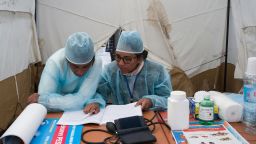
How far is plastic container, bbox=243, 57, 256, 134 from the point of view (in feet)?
3.23

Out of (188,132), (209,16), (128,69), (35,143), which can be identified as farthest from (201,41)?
(35,143)

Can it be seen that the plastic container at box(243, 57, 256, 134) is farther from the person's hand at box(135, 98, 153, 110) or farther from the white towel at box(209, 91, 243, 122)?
the person's hand at box(135, 98, 153, 110)

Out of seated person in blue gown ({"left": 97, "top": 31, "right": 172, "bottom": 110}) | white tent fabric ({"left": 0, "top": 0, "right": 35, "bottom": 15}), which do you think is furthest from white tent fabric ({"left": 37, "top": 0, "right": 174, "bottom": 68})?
seated person in blue gown ({"left": 97, "top": 31, "right": 172, "bottom": 110})

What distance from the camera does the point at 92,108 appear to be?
1.23 meters

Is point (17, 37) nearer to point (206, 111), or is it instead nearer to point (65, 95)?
point (65, 95)

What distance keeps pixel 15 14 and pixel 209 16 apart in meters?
2.03

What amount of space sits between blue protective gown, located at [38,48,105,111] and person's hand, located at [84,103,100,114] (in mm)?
45

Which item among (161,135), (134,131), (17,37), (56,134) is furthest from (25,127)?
(17,37)

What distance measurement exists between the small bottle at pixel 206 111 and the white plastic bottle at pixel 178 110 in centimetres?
9

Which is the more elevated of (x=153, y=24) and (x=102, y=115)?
(x=153, y=24)

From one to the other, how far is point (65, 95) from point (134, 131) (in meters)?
0.57

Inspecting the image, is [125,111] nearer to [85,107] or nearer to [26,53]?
[85,107]

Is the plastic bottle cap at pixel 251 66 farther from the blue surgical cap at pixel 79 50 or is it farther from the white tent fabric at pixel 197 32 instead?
the white tent fabric at pixel 197 32

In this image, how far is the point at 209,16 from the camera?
3.02 meters
